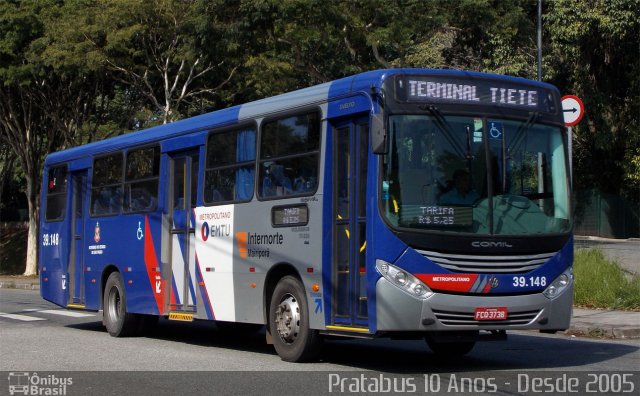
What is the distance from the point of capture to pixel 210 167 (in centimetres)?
1380

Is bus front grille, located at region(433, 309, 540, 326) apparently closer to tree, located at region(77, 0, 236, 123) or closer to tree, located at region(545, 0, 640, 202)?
tree, located at region(77, 0, 236, 123)

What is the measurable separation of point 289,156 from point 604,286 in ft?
29.5

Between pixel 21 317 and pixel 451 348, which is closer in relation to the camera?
pixel 451 348

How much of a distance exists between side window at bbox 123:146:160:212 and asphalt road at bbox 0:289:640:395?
2.15m

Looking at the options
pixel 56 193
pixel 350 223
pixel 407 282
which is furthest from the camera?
pixel 56 193

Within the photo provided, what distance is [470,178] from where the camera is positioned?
34.8 ft

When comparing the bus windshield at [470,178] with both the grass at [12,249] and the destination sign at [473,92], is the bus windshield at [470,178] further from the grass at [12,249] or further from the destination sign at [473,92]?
the grass at [12,249]

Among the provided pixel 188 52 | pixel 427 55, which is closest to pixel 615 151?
pixel 427 55

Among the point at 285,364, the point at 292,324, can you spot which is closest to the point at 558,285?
the point at 292,324

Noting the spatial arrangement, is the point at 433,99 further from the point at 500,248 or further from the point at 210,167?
the point at 210,167

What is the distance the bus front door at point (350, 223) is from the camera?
35.2ft

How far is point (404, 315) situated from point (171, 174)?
5957 millimetres

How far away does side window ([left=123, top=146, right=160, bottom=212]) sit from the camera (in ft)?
50.8

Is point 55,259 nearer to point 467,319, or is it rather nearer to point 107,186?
point 107,186
